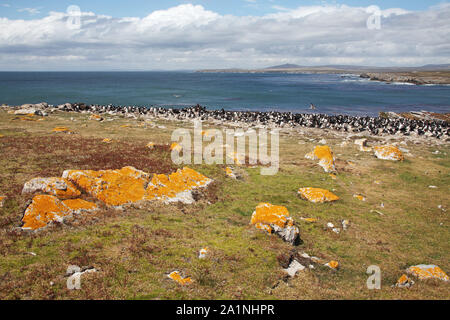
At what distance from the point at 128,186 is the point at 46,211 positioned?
15.7ft

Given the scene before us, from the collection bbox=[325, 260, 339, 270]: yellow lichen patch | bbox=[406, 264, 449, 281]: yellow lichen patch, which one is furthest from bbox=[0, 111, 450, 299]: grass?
bbox=[406, 264, 449, 281]: yellow lichen patch

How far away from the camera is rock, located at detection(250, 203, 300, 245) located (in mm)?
13680

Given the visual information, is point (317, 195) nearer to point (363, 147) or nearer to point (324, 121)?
point (363, 147)

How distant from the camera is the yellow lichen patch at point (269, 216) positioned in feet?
46.2

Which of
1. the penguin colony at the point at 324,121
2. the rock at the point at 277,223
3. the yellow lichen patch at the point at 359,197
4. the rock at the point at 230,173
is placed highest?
the penguin colony at the point at 324,121

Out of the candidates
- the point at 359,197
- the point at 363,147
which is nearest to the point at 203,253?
the point at 359,197

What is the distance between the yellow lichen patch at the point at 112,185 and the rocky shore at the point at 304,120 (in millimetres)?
36462

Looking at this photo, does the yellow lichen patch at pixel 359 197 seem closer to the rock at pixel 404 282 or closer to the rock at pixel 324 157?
the rock at pixel 324 157

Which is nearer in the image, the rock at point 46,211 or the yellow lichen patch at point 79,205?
the rock at point 46,211

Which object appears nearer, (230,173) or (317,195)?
(317,195)

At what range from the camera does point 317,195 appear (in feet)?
65.1

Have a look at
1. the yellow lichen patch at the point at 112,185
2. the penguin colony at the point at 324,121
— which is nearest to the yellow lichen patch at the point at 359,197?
the yellow lichen patch at the point at 112,185

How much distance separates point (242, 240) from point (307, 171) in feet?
49.2

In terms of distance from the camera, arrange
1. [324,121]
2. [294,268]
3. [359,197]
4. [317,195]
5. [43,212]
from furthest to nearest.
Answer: [324,121], [359,197], [317,195], [43,212], [294,268]
